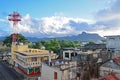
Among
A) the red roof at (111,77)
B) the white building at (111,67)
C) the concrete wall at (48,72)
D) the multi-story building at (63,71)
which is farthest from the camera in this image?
the concrete wall at (48,72)

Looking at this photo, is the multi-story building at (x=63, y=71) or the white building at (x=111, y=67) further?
the multi-story building at (x=63, y=71)

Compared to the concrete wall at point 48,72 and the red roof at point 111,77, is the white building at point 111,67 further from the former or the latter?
the concrete wall at point 48,72

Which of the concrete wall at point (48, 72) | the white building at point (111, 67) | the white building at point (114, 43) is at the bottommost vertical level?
the concrete wall at point (48, 72)

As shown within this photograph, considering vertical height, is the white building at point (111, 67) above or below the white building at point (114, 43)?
below

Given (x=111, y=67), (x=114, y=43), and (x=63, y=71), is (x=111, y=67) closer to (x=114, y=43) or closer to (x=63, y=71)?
(x=63, y=71)

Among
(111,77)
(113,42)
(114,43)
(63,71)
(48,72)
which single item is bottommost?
(48,72)

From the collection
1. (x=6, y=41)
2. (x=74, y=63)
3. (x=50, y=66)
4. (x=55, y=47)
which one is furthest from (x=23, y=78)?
(x=6, y=41)

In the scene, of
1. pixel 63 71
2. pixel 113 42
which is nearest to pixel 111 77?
pixel 63 71

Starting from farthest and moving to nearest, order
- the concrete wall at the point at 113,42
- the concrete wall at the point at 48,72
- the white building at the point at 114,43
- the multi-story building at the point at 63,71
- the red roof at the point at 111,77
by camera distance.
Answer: the concrete wall at the point at 113,42, the white building at the point at 114,43, the concrete wall at the point at 48,72, the multi-story building at the point at 63,71, the red roof at the point at 111,77

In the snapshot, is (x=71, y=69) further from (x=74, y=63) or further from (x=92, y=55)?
(x=92, y=55)

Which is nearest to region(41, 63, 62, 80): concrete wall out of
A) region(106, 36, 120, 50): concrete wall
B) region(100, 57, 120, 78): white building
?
region(100, 57, 120, 78): white building

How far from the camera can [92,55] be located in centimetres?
4247

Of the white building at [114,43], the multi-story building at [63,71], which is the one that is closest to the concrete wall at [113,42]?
the white building at [114,43]

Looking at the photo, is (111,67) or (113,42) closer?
(111,67)
